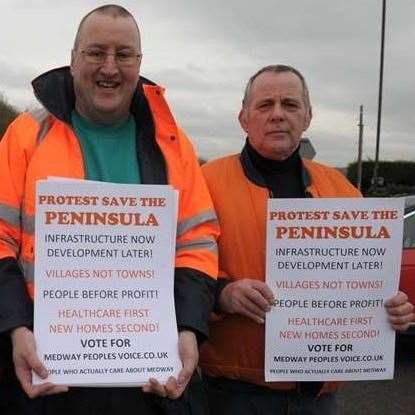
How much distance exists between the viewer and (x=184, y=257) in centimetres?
231

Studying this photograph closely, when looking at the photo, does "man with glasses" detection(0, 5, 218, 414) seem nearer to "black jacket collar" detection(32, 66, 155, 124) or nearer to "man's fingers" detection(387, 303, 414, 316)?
"black jacket collar" detection(32, 66, 155, 124)

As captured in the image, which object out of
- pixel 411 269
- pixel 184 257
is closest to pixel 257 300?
pixel 184 257

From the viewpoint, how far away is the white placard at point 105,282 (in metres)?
2.17

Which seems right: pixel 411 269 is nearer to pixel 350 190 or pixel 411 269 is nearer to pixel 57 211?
pixel 350 190

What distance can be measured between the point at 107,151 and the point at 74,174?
0.47ft

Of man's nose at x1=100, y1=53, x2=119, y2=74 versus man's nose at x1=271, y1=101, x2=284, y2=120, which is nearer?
man's nose at x1=100, y1=53, x2=119, y2=74

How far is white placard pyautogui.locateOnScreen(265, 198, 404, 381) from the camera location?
2.56 meters

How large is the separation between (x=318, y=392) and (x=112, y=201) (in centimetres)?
106

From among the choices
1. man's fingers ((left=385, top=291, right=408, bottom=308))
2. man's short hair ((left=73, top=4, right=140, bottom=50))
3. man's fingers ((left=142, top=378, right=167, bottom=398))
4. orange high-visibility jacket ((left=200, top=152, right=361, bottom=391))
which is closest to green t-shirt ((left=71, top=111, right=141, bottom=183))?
man's short hair ((left=73, top=4, right=140, bottom=50))

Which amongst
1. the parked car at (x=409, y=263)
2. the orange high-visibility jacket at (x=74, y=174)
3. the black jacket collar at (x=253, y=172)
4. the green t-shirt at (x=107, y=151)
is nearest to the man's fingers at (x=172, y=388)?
the orange high-visibility jacket at (x=74, y=174)

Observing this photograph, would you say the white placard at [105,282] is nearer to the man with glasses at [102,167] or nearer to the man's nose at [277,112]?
the man with glasses at [102,167]

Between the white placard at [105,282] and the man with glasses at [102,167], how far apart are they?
0.15ft

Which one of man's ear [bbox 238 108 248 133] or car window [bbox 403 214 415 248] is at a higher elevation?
man's ear [bbox 238 108 248 133]

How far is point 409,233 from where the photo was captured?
6707mm
